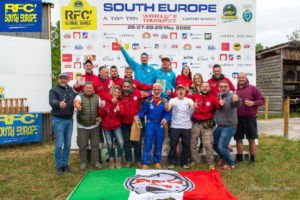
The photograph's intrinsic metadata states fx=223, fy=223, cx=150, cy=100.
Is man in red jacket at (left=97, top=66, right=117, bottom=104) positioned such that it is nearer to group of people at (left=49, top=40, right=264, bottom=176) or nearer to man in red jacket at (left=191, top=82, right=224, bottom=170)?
group of people at (left=49, top=40, right=264, bottom=176)

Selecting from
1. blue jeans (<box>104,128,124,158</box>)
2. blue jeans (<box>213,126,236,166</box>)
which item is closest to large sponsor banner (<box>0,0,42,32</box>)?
blue jeans (<box>104,128,124,158</box>)

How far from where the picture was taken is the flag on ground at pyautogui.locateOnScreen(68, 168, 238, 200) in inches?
128

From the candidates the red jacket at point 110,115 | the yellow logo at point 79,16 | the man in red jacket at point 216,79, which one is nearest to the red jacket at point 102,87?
the red jacket at point 110,115

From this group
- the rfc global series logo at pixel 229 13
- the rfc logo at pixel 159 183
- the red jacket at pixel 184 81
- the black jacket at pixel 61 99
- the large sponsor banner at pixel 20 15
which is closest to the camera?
the rfc logo at pixel 159 183

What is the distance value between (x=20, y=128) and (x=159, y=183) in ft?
19.9

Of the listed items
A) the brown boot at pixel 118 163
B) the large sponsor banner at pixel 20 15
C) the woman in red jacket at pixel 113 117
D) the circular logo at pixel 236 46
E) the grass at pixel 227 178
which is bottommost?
the grass at pixel 227 178

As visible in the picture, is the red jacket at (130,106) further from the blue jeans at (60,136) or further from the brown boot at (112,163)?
the blue jeans at (60,136)

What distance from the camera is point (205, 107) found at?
4.46 metres

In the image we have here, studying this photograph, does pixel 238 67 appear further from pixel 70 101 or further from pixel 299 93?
pixel 299 93

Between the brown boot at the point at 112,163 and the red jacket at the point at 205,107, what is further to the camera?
the brown boot at the point at 112,163

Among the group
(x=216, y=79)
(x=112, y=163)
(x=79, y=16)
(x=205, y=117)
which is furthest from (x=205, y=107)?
(x=79, y=16)

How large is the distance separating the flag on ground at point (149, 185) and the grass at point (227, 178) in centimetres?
27

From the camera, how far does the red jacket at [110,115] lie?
436cm

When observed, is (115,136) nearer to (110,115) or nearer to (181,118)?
(110,115)
